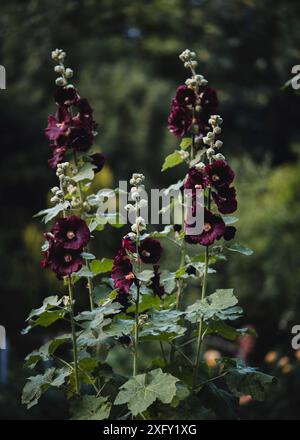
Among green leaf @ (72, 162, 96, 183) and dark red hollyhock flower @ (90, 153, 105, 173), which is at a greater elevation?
dark red hollyhock flower @ (90, 153, 105, 173)

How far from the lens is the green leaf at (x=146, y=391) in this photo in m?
1.49

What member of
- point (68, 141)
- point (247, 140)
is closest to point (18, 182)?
point (247, 140)

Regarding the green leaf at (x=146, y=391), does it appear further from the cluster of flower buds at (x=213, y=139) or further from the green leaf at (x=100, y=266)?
the cluster of flower buds at (x=213, y=139)

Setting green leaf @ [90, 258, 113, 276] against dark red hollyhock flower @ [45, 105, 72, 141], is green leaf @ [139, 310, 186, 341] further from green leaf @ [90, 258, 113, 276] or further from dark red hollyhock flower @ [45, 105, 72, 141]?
dark red hollyhock flower @ [45, 105, 72, 141]

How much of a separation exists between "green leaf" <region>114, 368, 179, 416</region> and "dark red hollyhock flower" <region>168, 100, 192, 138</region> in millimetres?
690

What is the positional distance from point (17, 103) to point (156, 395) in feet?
25.9

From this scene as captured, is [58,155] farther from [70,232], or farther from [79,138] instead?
[70,232]

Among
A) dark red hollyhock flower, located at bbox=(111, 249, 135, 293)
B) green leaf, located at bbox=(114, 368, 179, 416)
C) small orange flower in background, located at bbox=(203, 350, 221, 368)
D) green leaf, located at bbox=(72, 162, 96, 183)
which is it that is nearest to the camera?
green leaf, located at bbox=(114, 368, 179, 416)

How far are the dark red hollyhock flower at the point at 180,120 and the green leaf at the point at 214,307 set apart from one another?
1.62 feet

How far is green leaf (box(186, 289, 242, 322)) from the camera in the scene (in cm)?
160

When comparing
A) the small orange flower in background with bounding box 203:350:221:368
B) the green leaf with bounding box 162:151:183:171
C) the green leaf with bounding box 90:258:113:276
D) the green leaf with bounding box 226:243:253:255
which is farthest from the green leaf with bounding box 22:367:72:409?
the small orange flower in background with bounding box 203:350:221:368

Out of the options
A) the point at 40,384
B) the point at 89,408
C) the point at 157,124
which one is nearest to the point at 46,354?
the point at 40,384

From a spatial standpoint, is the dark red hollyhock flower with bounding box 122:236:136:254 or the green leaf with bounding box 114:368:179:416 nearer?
the green leaf with bounding box 114:368:179:416
